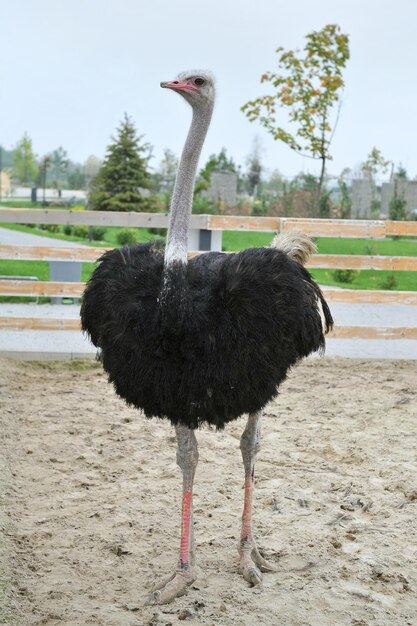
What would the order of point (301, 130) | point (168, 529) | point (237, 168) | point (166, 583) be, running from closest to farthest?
point (166, 583), point (168, 529), point (301, 130), point (237, 168)

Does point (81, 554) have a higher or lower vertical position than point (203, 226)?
lower

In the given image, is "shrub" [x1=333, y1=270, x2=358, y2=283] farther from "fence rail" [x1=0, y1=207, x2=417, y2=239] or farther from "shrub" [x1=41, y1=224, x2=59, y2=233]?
"shrub" [x1=41, y1=224, x2=59, y2=233]

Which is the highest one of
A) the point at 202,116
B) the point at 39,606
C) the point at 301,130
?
the point at 301,130

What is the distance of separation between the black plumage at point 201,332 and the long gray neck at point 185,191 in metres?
0.07

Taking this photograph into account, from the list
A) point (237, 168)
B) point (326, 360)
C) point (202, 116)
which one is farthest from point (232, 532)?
point (237, 168)

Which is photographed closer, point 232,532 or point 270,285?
point 270,285

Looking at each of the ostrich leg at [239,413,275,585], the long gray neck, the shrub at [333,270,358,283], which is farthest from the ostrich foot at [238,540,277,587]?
the shrub at [333,270,358,283]

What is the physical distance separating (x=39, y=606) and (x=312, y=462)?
1.84 metres

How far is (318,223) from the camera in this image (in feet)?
21.7

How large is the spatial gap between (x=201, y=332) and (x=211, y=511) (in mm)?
1265

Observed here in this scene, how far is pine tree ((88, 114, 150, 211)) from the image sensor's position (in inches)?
856

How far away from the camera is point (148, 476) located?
13.7 feet

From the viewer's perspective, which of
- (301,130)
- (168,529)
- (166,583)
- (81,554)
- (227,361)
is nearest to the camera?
(227,361)

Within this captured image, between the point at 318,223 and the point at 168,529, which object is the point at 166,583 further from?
the point at 318,223
